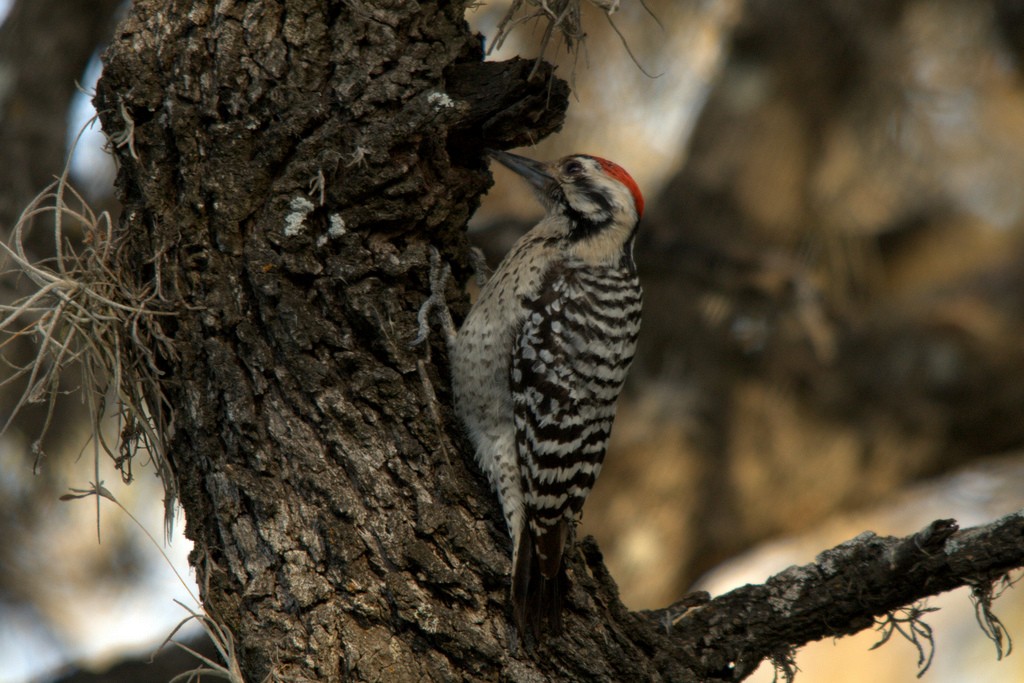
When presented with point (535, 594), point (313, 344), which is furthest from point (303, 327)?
point (535, 594)

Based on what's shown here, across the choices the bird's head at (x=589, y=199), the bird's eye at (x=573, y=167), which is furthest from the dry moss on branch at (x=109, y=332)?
the bird's eye at (x=573, y=167)

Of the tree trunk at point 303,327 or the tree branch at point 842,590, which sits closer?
the tree trunk at point 303,327

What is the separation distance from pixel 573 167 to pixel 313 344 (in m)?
1.82

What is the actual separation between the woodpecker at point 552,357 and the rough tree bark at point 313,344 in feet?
0.84

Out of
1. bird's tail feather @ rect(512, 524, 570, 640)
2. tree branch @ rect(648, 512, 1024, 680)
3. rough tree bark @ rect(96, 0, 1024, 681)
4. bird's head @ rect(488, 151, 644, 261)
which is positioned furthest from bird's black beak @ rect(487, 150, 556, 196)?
tree branch @ rect(648, 512, 1024, 680)

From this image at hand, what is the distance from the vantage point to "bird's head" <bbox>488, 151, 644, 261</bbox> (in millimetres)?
3973

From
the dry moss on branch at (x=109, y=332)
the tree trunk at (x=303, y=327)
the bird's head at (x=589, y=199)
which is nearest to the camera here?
the tree trunk at (x=303, y=327)

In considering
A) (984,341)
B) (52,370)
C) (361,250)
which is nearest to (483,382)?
(361,250)

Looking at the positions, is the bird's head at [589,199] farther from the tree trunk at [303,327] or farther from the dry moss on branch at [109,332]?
the dry moss on branch at [109,332]

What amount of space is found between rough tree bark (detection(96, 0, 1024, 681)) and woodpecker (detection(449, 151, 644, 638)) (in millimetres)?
257

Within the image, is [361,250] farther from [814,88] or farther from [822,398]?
[814,88]

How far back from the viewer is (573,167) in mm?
4078

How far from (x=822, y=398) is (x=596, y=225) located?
3109 millimetres

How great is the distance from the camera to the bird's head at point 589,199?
3.97 meters
